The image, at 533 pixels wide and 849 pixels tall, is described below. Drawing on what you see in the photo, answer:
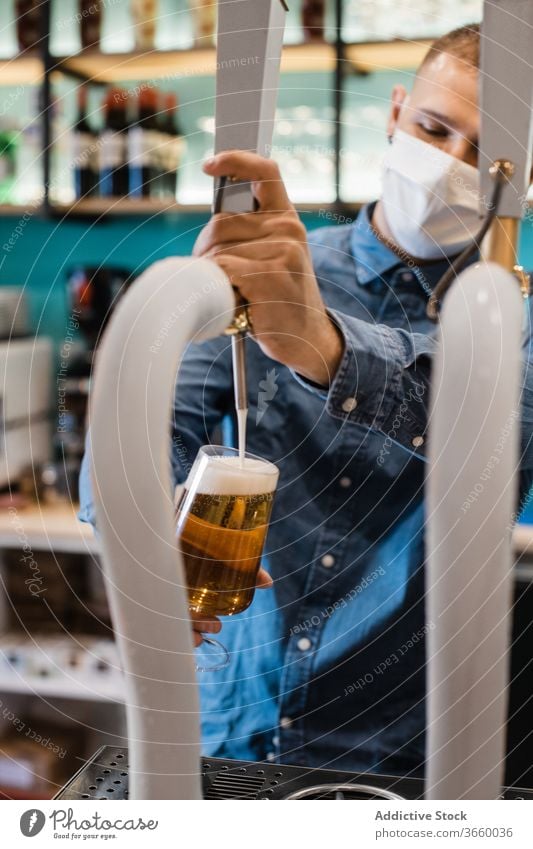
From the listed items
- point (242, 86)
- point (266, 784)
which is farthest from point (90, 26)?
point (266, 784)

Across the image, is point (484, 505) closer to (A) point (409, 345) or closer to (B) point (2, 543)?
(A) point (409, 345)

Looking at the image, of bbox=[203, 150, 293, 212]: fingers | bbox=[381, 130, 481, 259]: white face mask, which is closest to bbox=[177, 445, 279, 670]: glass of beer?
bbox=[203, 150, 293, 212]: fingers

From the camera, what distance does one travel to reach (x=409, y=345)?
0.40 metres

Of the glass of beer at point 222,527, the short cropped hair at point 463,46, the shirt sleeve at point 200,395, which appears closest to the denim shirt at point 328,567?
the shirt sleeve at point 200,395

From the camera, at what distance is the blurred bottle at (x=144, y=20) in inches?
48.3

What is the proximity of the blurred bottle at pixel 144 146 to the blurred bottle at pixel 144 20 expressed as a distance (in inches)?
2.4

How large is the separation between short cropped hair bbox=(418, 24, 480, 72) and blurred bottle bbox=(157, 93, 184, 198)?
745mm

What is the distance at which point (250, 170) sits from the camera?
1.03ft

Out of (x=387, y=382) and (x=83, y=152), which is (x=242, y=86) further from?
(x=83, y=152)

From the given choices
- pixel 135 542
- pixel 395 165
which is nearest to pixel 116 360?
pixel 135 542

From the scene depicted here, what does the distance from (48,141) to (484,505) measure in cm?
115

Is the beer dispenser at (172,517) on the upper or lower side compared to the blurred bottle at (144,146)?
lower

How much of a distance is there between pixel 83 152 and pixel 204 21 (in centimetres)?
25

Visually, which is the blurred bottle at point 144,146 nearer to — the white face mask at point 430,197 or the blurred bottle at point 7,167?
Answer: the blurred bottle at point 7,167
